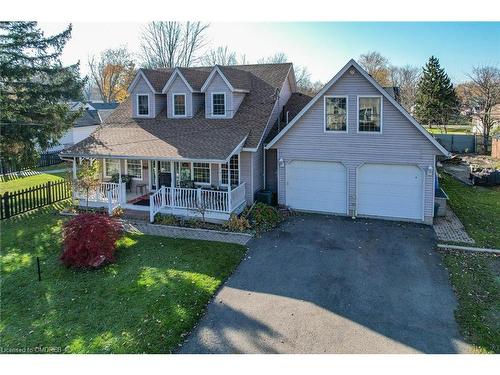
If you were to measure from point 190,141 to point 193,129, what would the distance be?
1.47m

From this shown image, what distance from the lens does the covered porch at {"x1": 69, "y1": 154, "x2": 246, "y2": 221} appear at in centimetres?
1585

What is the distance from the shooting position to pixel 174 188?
16219 mm

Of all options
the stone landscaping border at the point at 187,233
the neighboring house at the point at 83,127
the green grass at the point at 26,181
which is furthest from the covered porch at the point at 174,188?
the neighboring house at the point at 83,127

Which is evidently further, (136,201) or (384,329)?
(136,201)

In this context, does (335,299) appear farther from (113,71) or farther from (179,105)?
(113,71)

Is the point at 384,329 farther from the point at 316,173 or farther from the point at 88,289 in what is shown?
the point at 316,173

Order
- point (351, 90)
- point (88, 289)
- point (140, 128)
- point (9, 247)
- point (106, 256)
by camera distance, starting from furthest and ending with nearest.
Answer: point (140, 128), point (351, 90), point (9, 247), point (106, 256), point (88, 289)

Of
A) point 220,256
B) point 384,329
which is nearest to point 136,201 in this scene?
point 220,256

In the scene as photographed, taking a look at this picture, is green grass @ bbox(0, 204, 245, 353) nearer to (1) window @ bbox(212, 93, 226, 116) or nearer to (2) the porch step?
(2) the porch step

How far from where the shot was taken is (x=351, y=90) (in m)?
15.7

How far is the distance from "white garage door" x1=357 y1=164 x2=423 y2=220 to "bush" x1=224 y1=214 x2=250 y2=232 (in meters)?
5.01

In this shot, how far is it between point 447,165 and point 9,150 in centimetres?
2979

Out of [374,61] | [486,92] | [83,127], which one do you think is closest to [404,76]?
[374,61]

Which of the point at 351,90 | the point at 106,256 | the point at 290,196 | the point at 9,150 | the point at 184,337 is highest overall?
the point at 351,90
